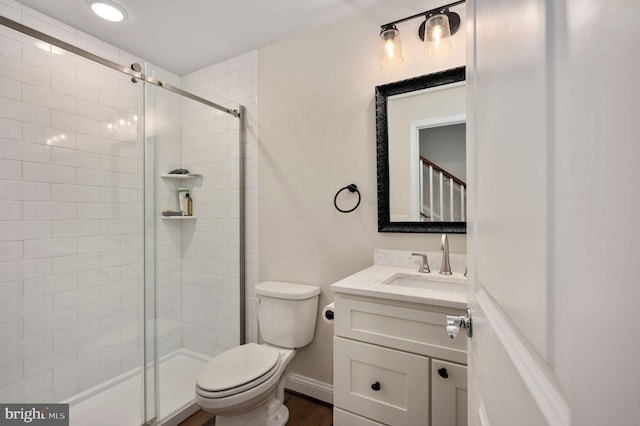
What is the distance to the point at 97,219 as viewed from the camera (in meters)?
1.75

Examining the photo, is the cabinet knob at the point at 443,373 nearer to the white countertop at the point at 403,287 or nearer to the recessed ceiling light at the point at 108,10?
the white countertop at the point at 403,287

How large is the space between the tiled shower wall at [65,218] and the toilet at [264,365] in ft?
2.40

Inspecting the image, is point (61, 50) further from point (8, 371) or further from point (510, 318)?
point (510, 318)

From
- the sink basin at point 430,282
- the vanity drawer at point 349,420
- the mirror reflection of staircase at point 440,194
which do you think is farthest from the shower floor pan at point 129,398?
the mirror reflection of staircase at point 440,194

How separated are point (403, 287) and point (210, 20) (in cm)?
189

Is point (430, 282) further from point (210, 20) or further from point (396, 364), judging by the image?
point (210, 20)

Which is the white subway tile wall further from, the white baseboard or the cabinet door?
the cabinet door

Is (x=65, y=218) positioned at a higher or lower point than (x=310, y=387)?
higher

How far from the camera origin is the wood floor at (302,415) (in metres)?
1.62

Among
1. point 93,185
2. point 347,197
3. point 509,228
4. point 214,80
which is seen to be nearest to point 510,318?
point 509,228

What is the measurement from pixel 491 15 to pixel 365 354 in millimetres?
1155

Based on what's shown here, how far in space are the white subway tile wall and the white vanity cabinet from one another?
1.05m

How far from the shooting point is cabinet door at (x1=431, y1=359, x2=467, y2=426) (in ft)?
3.34

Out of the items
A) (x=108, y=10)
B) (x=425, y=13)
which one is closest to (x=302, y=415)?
(x=425, y=13)
